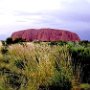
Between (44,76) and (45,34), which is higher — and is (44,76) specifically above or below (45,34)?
above

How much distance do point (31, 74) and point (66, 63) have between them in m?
1.36

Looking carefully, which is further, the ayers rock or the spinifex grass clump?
the ayers rock

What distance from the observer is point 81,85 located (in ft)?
40.2

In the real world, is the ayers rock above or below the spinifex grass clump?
below

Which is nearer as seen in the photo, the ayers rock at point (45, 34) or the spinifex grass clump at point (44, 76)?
the spinifex grass clump at point (44, 76)

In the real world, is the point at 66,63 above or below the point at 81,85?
above

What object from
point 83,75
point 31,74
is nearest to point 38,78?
point 31,74

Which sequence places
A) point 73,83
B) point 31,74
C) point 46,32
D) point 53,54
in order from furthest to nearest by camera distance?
point 46,32
point 53,54
point 73,83
point 31,74

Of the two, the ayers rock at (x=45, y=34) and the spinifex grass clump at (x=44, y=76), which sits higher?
the spinifex grass clump at (x=44, y=76)

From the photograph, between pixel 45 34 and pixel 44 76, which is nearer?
pixel 44 76

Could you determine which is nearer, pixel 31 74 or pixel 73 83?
pixel 31 74

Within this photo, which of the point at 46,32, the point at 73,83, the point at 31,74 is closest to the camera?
the point at 31,74

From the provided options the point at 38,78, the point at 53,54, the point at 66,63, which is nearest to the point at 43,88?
the point at 38,78

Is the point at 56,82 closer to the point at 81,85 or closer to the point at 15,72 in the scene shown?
the point at 81,85
